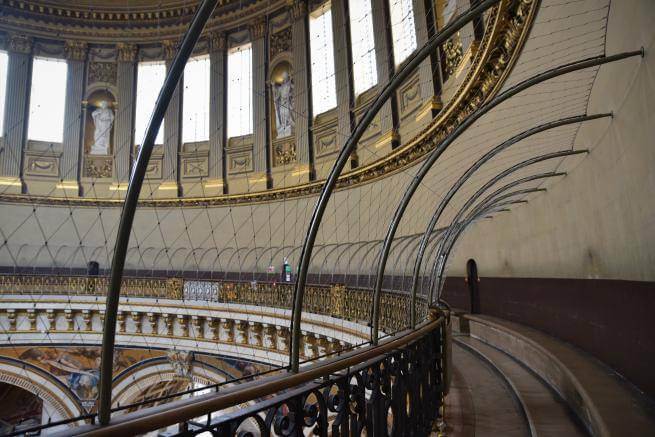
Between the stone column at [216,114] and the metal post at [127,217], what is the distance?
49.2ft

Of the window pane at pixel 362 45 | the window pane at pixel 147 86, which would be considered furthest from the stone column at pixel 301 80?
the window pane at pixel 147 86

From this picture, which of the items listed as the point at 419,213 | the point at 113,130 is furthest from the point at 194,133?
the point at 419,213

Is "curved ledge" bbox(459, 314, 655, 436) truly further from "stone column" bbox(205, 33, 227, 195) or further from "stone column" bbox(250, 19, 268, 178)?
"stone column" bbox(205, 33, 227, 195)

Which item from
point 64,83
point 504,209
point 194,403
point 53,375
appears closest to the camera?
point 194,403

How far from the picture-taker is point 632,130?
2936 millimetres

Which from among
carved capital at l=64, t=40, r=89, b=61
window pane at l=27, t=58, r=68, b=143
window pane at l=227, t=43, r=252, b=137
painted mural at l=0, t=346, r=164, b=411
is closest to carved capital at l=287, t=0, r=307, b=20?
window pane at l=227, t=43, r=252, b=137

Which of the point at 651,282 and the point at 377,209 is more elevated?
the point at 377,209

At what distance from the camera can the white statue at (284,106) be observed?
1508 centimetres

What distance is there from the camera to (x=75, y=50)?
17.1 metres

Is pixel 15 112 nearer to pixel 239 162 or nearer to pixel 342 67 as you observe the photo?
pixel 239 162

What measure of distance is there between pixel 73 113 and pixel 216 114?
5787mm

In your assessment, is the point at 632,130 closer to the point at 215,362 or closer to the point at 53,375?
the point at 215,362

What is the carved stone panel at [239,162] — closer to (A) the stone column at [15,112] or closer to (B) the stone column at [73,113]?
(B) the stone column at [73,113]

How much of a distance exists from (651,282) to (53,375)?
46.4 feet
